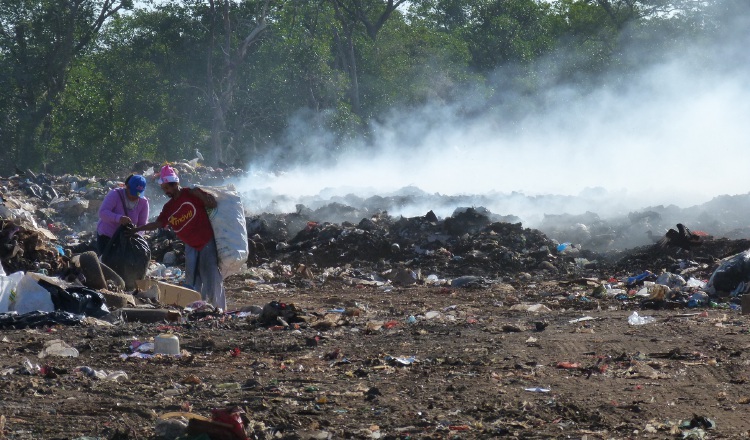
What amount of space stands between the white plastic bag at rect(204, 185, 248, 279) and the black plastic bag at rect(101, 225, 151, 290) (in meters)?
0.75

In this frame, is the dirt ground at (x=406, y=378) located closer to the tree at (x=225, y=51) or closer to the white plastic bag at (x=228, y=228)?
the white plastic bag at (x=228, y=228)

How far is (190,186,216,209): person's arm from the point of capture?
830cm

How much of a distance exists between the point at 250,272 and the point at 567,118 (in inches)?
961

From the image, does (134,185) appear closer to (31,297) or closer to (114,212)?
(114,212)

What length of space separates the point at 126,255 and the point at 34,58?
2609 centimetres

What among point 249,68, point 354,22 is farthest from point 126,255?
point 354,22

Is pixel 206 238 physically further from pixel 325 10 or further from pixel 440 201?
pixel 325 10

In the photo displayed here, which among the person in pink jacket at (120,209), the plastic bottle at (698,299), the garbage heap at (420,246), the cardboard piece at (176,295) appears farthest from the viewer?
the garbage heap at (420,246)

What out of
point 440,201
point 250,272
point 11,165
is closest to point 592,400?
point 250,272

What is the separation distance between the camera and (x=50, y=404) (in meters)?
4.68

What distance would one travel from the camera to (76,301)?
25.0ft

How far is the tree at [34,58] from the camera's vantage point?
32.4 m

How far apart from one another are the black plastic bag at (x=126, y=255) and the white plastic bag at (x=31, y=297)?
3.79ft

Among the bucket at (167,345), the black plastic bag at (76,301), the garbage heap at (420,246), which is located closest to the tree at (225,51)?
the garbage heap at (420,246)
